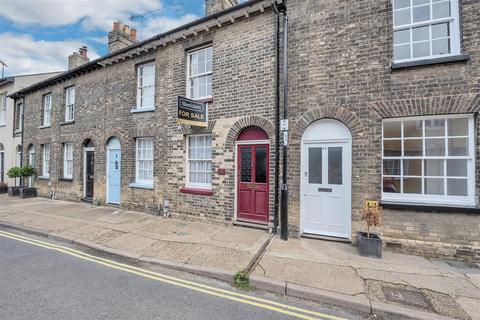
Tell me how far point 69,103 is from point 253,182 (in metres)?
11.3

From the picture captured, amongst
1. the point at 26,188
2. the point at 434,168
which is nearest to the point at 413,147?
the point at 434,168

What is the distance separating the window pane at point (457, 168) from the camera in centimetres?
517

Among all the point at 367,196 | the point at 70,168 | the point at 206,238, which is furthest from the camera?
the point at 70,168

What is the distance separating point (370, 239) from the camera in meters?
5.08

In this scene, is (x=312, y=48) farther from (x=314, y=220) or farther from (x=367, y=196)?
(x=314, y=220)

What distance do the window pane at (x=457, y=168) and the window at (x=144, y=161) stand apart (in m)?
9.05

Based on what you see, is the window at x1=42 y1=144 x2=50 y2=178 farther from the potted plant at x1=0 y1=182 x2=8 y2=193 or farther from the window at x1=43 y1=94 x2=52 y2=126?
the potted plant at x1=0 y1=182 x2=8 y2=193

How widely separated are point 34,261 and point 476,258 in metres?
8.95

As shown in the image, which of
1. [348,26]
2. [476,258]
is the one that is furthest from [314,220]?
[348,26]

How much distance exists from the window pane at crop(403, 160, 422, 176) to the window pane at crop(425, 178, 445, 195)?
25cm

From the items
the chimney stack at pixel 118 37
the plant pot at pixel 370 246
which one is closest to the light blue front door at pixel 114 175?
the chimney stack at pixel 118 37

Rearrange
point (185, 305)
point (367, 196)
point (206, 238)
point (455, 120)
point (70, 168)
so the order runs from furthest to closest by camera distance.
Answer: point (70, 168) → point (206, 238) → point (367, 196) → point (455, 120) → point (185, 305)

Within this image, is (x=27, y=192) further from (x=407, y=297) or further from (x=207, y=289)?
(x=407, y=297)

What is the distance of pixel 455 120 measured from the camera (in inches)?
206
